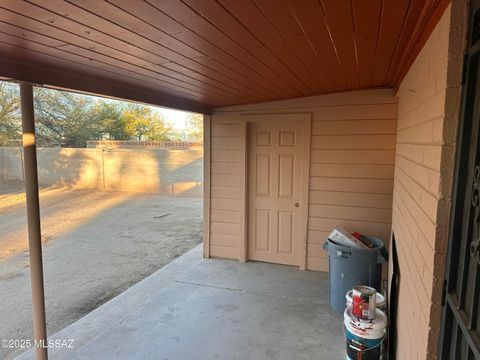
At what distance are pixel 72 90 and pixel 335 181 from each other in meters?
3.07

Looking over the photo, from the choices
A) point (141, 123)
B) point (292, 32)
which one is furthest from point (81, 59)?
point (141, 123)

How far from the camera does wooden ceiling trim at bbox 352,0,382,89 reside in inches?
52.1

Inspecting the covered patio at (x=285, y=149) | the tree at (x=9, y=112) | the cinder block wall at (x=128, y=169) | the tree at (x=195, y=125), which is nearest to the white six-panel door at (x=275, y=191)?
the covered patio at (x=285, y=149)

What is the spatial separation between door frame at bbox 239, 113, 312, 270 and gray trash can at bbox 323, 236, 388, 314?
3.24ft

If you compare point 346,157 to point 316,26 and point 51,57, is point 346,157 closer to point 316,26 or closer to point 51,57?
point 316,26

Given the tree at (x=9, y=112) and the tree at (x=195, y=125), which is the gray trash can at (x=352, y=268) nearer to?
the tree at (x=9, y=112)

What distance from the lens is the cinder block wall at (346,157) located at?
390 centimetres

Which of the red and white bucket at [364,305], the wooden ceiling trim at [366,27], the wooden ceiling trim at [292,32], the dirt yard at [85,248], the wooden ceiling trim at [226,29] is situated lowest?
the dirt yard at [85,248]

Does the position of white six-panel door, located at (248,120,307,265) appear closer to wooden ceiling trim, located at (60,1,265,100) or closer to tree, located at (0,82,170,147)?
wooden ceiling trim, located at (60,1,265,100)

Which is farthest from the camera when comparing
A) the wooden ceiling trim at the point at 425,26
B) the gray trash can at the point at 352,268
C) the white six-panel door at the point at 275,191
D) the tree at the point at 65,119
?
the tree at the point at 65,119

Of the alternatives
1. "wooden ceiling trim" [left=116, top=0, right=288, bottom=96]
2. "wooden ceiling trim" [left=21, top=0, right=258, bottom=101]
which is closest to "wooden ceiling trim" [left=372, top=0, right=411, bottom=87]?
"wooden ceiling trim" [left=116, top=0, right=288, bottom=96]

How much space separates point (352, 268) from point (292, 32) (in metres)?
2.43

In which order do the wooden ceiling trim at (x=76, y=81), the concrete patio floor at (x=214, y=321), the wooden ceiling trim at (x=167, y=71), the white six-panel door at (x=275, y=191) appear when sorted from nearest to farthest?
1. the wooden ceiling trim at (x=167, y=71)
2. the wooden ceiling trim at (x=76, y=81)
3. the concrete patio floor at (x=214, y=321)
4. the white six-panel door at (x=275, y=191)

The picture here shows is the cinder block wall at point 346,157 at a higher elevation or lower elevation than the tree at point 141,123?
lower
